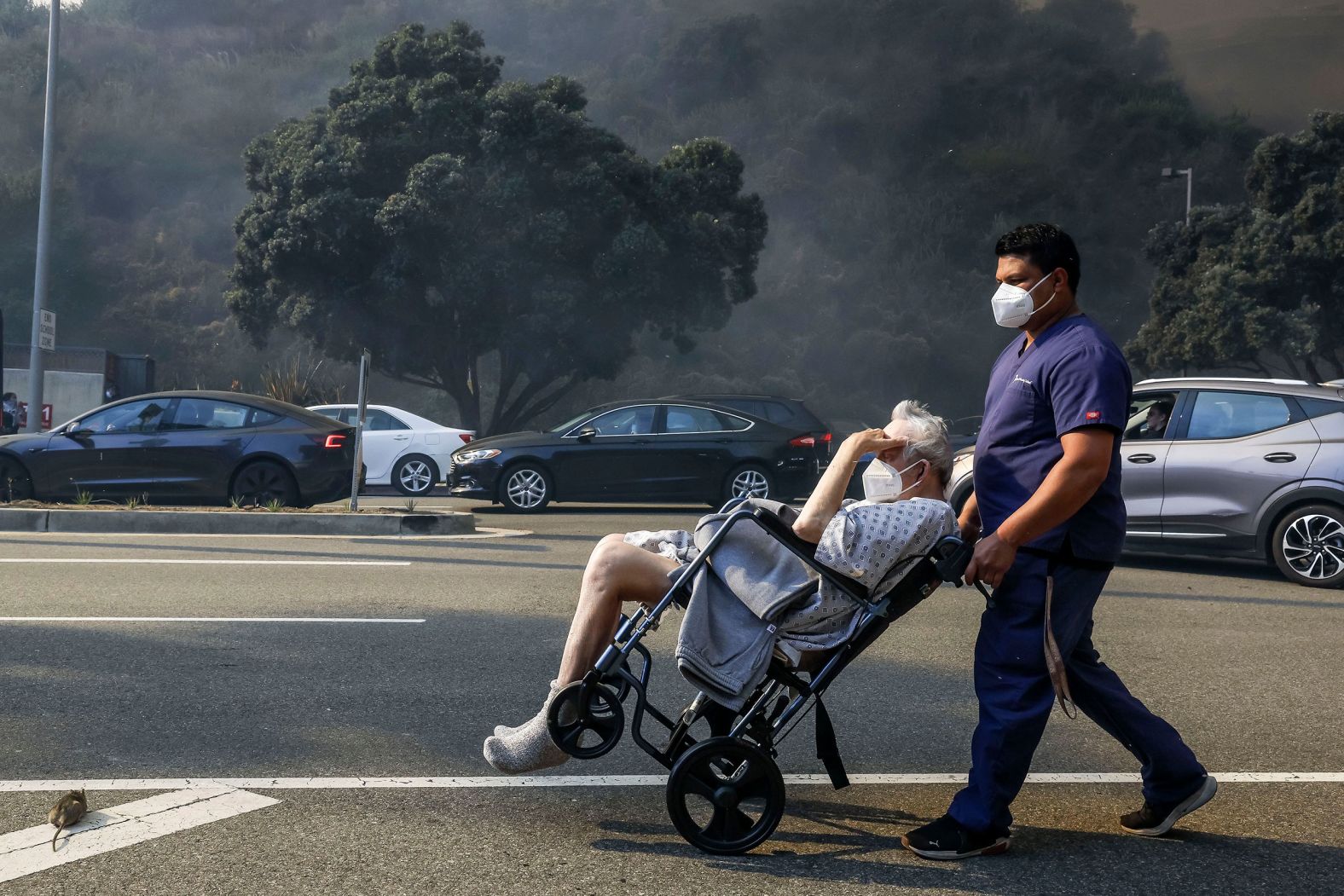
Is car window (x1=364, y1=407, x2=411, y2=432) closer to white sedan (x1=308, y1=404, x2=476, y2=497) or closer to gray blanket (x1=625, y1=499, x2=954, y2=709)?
white sedan (x1=308, y1=404, x2=476, y2=497)

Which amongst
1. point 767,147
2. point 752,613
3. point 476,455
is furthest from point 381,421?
point 767,147

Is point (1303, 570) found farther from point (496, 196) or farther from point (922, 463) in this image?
point (496, 196)

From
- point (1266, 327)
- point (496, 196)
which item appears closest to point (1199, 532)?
point (496, 196)

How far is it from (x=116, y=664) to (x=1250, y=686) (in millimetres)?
5159

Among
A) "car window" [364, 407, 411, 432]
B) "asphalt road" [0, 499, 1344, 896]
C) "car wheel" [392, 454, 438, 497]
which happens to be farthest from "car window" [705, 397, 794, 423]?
"asphalt road" [0, 499, 1344, 896]

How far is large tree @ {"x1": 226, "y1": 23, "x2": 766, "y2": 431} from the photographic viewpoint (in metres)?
28.5

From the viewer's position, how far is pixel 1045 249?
3908mm

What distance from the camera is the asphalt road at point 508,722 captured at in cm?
366

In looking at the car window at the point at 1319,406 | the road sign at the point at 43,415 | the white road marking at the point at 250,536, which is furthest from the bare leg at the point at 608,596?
the road sign at the point at 43,415

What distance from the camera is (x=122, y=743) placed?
4.82m

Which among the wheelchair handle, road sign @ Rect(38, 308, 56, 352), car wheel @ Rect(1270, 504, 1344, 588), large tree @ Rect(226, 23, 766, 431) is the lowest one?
car wheel @ Rect(1270, 504, 1344, 588)

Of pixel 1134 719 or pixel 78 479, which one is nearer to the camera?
pixel 1134 719

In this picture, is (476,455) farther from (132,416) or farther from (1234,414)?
(1234,414)

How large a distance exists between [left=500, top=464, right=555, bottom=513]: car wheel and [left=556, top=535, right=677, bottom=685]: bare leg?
1258cm
